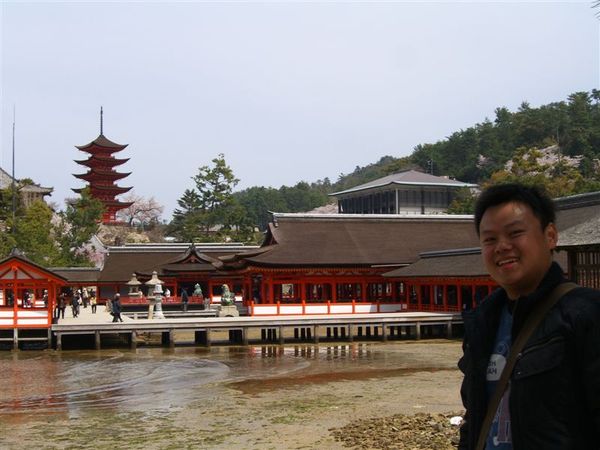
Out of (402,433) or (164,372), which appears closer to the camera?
(402,433)

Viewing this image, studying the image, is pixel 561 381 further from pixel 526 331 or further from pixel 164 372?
pixel 164 372

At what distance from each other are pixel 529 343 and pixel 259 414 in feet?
39.4

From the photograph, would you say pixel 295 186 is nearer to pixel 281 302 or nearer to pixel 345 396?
pixel 281 302

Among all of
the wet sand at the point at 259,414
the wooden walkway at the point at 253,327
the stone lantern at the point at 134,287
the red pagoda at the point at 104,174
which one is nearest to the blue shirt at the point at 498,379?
the wet sand at the point at 259,414

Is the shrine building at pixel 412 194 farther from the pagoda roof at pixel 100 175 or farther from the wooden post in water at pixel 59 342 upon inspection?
the wooden post in water at pixel 59 342

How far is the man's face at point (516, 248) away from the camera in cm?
297

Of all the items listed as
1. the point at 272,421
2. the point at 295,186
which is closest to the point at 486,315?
the point at 272,421

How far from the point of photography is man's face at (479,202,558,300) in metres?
2.97

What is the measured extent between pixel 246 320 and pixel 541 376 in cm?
2607

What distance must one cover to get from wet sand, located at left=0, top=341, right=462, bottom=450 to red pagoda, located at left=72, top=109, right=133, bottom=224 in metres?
61.4

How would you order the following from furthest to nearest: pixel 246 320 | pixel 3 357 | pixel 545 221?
1. pixel 246 320
2. pixel 3 357
3. pixel 545 221

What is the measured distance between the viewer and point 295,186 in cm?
14250

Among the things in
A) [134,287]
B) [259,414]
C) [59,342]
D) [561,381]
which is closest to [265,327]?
[59,342]

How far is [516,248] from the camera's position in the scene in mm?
2977
